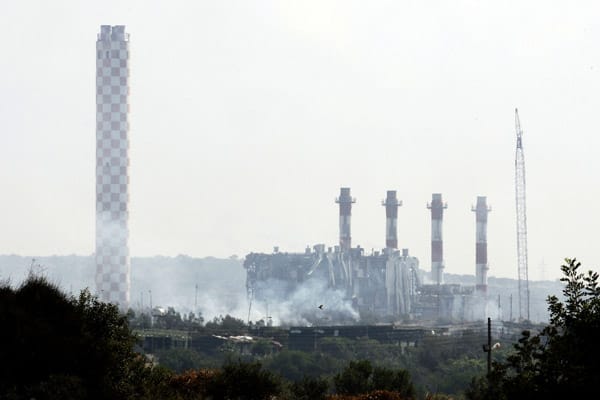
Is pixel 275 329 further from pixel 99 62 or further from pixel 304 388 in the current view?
pixel 304 388

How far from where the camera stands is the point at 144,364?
39156 mm

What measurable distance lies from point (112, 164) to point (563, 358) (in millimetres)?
144065

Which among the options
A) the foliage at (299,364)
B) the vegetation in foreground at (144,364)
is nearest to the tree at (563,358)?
the vegetation in foreground at (144,364)

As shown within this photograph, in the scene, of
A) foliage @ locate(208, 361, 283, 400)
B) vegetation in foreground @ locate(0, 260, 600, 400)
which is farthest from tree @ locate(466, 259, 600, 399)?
foliage @ locate(208, 361, 283, 400)

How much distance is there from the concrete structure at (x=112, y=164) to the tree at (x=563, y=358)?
142306 mm

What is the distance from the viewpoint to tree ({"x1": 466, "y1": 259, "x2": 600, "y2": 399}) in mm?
21656

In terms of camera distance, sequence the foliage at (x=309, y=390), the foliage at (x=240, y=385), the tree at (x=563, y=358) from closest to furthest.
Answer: the tree at (x=563, y=358)
the foliage at (x=240, y=385)
the foliage at (x=309, y=390)

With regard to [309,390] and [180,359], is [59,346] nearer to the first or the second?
[309,390]

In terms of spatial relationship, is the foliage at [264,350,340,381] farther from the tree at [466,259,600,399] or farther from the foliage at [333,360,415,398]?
the tree at [466,259,600,399]

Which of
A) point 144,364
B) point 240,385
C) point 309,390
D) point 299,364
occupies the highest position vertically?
point 144,364

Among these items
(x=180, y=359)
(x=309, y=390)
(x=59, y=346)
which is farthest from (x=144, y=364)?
(x=180, y=359)

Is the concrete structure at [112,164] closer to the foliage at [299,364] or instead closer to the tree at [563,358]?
the foliage at [299,364]

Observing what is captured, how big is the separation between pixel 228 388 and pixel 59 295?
7.88 m

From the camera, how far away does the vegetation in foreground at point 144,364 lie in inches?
872
